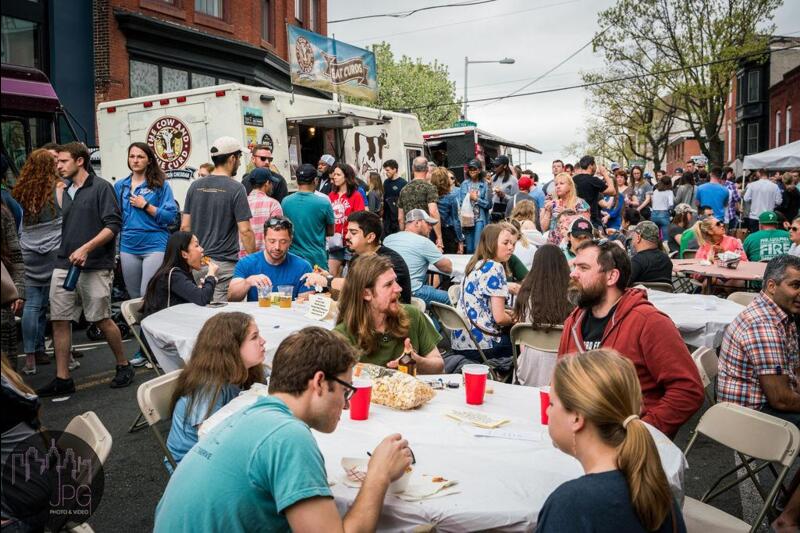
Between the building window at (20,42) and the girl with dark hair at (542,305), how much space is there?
15.3 meters

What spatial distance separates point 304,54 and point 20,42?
6818mm

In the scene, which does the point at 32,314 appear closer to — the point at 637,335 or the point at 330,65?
the point at 637,335

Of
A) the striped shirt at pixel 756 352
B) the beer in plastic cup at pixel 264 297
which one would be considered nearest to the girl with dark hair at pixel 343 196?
the beer in plastic cup at pixel 264 297

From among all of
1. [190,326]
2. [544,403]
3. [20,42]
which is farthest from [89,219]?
[20,42]

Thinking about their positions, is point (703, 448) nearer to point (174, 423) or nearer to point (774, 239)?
point (174, 423)

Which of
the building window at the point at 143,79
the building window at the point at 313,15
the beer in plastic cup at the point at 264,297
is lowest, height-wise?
the beer in plastic cup at the point at 264,297

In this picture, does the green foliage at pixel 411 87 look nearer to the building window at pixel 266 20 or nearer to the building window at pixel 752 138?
the building window at pixel 752 138

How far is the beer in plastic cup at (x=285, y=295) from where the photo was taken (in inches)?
226

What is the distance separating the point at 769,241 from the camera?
9.52 metres

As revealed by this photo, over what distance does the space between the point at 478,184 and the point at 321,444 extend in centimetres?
1042

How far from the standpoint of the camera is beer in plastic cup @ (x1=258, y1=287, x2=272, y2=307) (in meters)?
5.77

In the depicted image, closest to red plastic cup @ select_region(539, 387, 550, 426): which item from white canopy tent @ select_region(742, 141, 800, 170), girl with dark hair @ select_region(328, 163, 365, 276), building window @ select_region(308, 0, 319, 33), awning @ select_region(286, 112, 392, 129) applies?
girl with dark hair @ select_region(328, 163, 365, 276)

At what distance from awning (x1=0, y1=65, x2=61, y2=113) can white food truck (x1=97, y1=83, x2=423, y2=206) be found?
61.1 inches

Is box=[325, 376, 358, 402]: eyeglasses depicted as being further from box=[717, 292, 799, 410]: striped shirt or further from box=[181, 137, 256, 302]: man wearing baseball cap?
box=[181, 137, 256, 302]: man wearing baseball cap
